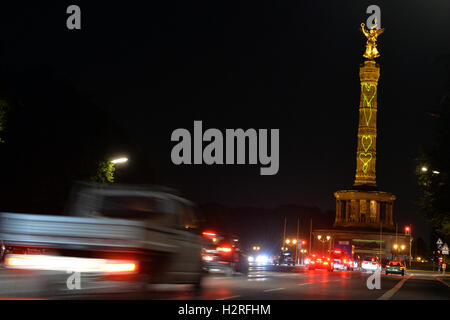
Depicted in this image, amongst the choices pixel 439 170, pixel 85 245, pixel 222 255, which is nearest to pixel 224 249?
pixel 222 255

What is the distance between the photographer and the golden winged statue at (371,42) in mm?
122562

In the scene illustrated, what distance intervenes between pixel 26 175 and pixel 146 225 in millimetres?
34144

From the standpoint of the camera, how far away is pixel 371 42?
12319 centimetres

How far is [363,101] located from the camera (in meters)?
120

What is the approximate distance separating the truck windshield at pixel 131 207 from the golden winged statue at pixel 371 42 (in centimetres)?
10914

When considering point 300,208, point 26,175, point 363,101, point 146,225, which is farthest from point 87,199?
point 300,208

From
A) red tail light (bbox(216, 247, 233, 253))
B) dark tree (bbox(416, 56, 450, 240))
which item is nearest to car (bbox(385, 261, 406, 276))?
dark tree (bbox(416, 56, 450, 240))

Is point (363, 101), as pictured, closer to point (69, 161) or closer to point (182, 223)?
point (69, 161)

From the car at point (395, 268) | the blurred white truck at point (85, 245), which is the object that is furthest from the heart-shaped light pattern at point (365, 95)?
the blurred white truck at point (85, 245)

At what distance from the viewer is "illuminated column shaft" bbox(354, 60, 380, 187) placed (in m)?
118

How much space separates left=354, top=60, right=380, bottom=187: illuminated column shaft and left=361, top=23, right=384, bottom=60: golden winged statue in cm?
127

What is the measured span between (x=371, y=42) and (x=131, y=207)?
110 metres

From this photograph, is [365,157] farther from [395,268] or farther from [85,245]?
[85,245]

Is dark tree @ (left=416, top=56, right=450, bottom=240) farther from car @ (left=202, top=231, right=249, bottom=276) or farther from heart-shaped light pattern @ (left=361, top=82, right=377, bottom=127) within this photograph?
heart-shaped light pattern @ (left=361, top=82, right=377, bottom=127)
